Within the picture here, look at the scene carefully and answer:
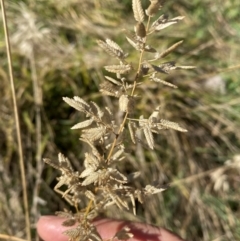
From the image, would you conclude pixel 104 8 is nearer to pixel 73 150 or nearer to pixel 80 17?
pixel 80 17

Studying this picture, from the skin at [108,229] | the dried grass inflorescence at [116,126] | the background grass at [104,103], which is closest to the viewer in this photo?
the dried grass inflorescence at [116,126]

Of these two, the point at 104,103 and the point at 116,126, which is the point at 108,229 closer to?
the point at 116,126

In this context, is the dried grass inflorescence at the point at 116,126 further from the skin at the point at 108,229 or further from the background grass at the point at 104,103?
the background grass at the point at 104,103

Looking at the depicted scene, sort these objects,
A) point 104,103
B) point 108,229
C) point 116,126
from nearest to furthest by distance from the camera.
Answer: point 116,126 < point 108,229 < point 104,103

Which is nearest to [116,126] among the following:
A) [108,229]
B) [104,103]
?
[108,229]

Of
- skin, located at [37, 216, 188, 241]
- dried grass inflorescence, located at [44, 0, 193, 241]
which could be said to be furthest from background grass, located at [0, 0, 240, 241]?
dried grass inflorescence, located at [44, 0, 193, 241]

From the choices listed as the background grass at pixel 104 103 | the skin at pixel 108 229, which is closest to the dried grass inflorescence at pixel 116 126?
the skin at pixel 108 229

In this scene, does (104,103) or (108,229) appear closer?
(108,229)
